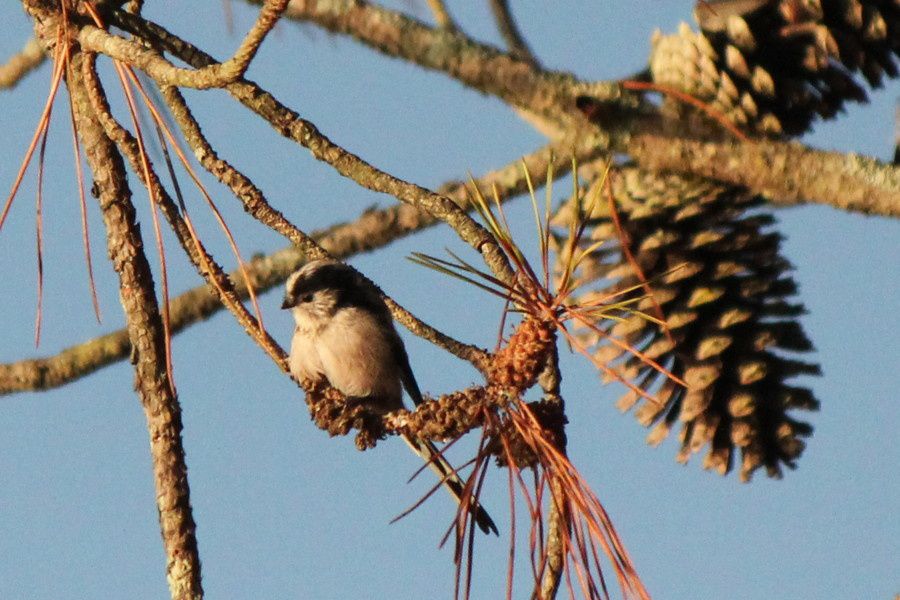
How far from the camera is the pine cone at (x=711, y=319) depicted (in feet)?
12.0

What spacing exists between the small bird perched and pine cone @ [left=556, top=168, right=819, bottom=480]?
27.5 inches

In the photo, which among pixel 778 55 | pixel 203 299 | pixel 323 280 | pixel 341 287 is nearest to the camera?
pixel 778 55

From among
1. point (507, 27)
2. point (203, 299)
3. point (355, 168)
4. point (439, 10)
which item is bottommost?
point (355, 168)

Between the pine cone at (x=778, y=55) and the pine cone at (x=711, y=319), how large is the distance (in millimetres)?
270

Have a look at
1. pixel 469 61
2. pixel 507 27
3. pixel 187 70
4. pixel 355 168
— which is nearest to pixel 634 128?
pixel 469 61

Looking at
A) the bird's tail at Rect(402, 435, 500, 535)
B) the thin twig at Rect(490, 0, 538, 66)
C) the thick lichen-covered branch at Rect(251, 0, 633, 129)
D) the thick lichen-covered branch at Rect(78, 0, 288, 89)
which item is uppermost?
the thin twig at Rect(490, 0, 538, 66)

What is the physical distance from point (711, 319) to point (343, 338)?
112 centimetres

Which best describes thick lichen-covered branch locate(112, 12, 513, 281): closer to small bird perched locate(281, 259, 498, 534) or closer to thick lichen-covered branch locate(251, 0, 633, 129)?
thick lichen-covered branch locate(251, 0, 633, 129)

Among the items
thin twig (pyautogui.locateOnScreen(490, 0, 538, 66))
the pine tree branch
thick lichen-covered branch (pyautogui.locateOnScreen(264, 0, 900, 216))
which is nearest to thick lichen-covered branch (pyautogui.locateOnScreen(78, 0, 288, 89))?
thick lichen-covered branch (pyautogui.locateOnScreen(264, 0, 900, 216))

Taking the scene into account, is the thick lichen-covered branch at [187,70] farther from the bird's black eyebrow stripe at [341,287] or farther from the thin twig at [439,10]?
the thin twig at [439,10]

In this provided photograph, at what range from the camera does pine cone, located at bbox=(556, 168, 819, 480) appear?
3648mm

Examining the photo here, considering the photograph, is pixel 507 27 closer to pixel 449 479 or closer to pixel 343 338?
pixel 343 338

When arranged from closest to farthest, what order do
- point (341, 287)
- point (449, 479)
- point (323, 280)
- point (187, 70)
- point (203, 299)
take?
point (187, 70) → point (449, 479) → point (203, 299) → point (323, 280) → point (341, 287)

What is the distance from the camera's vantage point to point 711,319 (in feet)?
12.1
